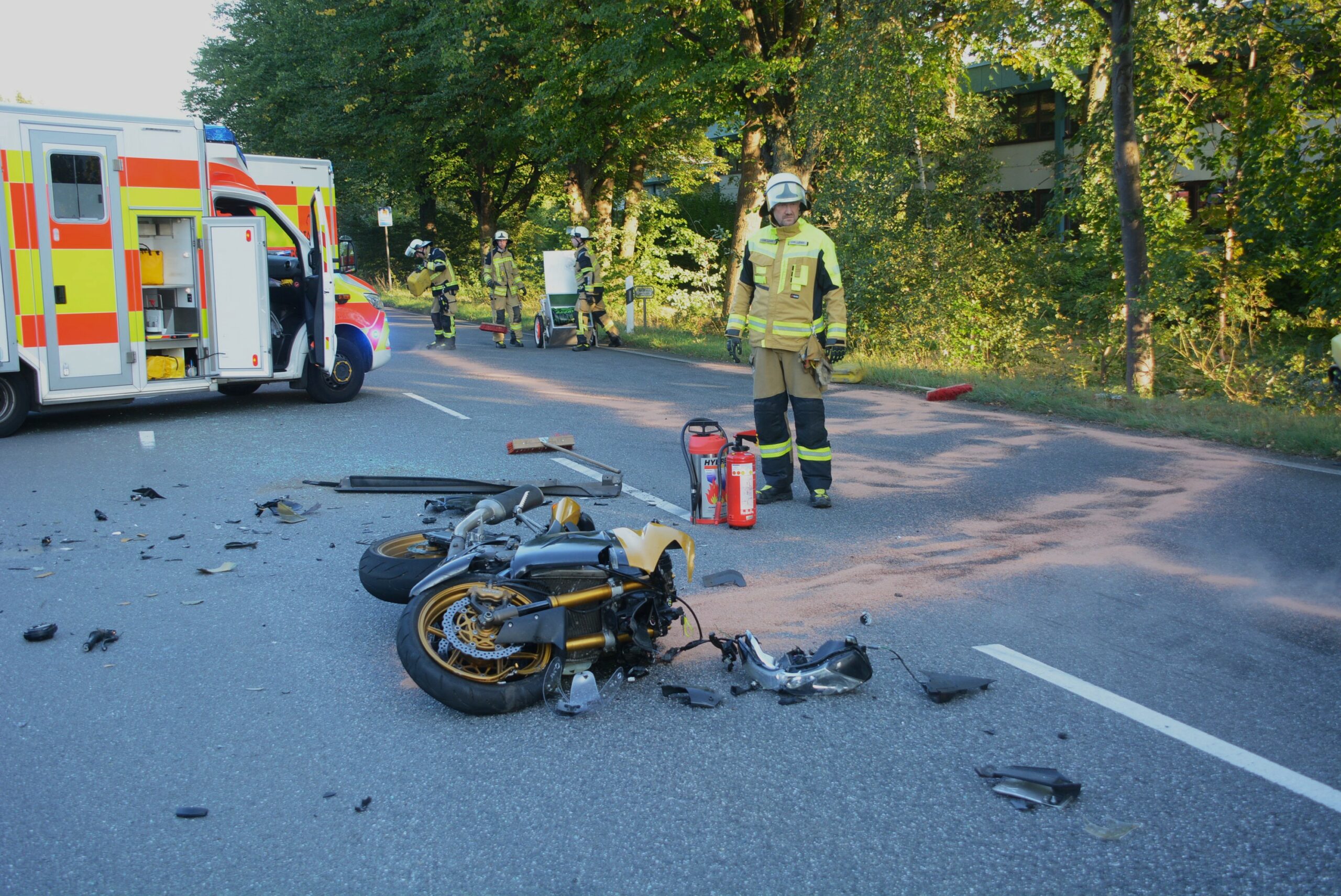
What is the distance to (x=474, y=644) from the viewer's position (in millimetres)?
4242

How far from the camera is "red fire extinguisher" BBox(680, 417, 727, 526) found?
23.4ft

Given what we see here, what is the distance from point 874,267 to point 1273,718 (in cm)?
1489

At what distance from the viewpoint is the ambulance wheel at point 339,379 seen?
13242 millimetres

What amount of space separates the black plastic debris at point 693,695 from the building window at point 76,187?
370 inches

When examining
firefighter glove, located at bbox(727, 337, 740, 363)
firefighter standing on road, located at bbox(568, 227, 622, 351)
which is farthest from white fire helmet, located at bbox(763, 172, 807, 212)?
firefighter standing on road, located at bbox(568, 227, 622, 351)

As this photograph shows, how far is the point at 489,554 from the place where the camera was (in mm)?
4641

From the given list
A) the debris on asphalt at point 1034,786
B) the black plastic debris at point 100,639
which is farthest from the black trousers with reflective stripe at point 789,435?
the black plastic debris at point 100,639

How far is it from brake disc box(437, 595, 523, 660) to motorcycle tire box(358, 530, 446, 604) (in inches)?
30.0

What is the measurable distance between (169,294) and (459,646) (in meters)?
10.0

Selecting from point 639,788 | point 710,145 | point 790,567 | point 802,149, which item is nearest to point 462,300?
point 710,145

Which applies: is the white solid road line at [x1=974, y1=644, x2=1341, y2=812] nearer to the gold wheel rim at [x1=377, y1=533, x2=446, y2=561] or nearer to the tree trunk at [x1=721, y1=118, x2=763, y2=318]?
the gold wheel rim at [x1=377, y1=533, x2=446, y2=561]

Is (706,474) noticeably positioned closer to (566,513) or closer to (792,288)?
(792,288)

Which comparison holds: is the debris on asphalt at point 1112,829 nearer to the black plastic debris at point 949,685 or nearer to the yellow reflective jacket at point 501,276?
the black plastic debris at point 949,685

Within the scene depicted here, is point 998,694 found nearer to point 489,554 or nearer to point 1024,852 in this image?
point 1024,852
